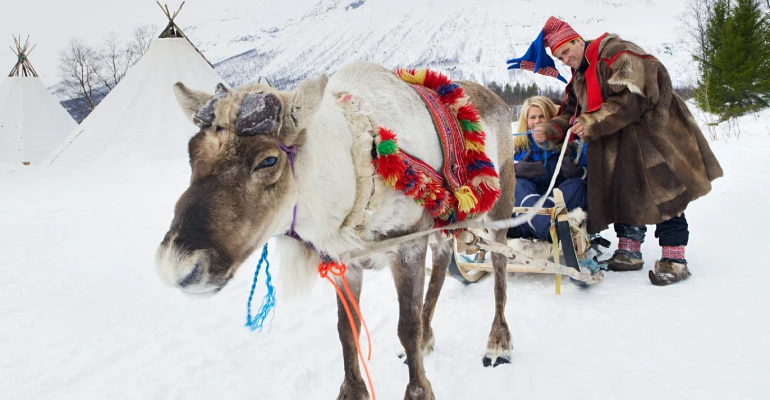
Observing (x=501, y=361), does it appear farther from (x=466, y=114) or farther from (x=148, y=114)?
(x=148, y=114)

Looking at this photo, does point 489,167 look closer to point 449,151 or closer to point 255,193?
point 449,151

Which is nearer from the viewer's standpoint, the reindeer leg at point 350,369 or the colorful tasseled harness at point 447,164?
the colorful tasseled harness at point 447,164

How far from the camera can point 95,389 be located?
2.65 metres

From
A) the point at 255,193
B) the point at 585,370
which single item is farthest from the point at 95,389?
the point at 585,370

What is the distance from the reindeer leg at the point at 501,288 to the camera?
116 inches

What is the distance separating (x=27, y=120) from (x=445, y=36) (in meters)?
128

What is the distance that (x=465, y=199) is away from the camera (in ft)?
7.84

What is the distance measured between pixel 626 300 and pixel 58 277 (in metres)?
5.41

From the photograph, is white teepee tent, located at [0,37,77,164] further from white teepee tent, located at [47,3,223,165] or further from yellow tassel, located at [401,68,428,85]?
yellow tassel, located at [401,68,428,85]

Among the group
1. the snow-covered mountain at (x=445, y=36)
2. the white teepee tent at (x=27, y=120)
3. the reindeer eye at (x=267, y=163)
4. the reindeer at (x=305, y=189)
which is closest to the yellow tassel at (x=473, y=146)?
the reindeer at (x=305, y=189)

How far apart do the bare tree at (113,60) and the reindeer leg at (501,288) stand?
45.3 metres

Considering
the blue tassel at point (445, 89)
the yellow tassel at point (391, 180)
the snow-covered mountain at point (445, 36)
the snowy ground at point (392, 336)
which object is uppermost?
the blue tassel at point (445, 89)

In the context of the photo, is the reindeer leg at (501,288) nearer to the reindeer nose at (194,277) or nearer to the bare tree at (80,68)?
the reindeer nose at (194,277)

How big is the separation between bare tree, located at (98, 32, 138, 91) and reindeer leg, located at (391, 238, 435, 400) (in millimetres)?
45884
